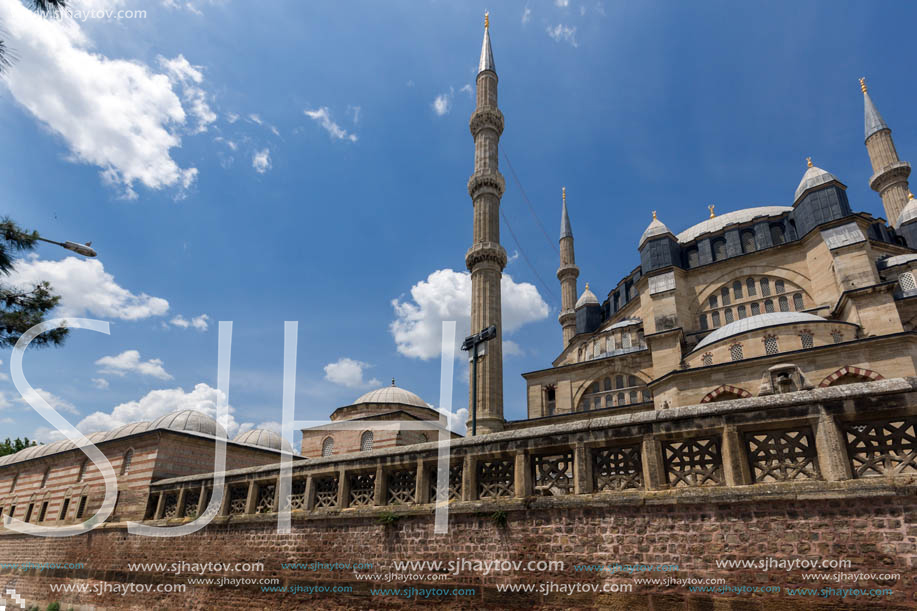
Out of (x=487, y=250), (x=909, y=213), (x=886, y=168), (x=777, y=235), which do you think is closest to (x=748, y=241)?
(x=777, y=235)

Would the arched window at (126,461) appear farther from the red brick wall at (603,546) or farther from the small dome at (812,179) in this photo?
the small dome at (812,179)

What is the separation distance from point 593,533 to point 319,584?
182 inches

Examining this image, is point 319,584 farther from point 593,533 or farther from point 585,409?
point 585,409

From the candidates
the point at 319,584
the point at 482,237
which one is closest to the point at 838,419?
the point at 319,584

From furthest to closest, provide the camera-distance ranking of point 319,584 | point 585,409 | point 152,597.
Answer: point 585,409 < point 152,597 < point 319,584

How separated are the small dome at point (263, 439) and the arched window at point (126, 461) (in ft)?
22.6

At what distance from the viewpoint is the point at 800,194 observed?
24.4m

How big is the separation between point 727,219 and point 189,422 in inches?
1149

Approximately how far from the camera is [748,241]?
26.7 m

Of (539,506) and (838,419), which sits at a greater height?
(838,419)

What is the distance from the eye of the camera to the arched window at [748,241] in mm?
26406

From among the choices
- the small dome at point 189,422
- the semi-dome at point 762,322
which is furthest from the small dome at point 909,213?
Result: the small dome at point 189,422

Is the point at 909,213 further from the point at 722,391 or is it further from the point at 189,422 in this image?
the point at 189,422

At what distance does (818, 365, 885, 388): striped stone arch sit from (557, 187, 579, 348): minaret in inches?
978
